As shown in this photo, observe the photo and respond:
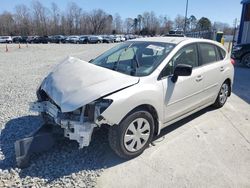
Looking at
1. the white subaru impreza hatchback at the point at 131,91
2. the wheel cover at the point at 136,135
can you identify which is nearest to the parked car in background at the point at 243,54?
the white subaru impreza hatchback at the point at 131,91

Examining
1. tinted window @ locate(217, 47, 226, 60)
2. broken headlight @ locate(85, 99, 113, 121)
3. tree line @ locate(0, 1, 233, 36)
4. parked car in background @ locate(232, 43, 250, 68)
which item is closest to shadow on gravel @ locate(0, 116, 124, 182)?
broken headlight @ locate(85, 99, 113, 121)

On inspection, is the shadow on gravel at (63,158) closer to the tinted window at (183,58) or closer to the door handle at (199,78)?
the tinted window at (183,58)

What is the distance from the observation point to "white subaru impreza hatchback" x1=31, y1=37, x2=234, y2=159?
294 centimetres

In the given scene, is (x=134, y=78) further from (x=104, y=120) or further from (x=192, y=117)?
(x=192, y=117)

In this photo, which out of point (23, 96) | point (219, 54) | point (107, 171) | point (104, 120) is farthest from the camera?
point (23, 96)

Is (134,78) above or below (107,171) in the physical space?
above

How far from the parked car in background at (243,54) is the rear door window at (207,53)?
8361 millimetres

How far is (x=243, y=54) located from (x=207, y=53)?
8.81m

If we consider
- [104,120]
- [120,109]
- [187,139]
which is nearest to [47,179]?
[104,120]

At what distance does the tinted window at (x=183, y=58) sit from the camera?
3.70 m

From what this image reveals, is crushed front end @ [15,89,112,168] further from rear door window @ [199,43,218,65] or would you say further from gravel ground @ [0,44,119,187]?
rear door window @ [199,43,218,65]

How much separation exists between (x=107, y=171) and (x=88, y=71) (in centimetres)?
147

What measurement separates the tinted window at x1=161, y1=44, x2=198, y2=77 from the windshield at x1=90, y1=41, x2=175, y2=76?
15 cm

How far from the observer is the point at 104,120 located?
2.91 metres
